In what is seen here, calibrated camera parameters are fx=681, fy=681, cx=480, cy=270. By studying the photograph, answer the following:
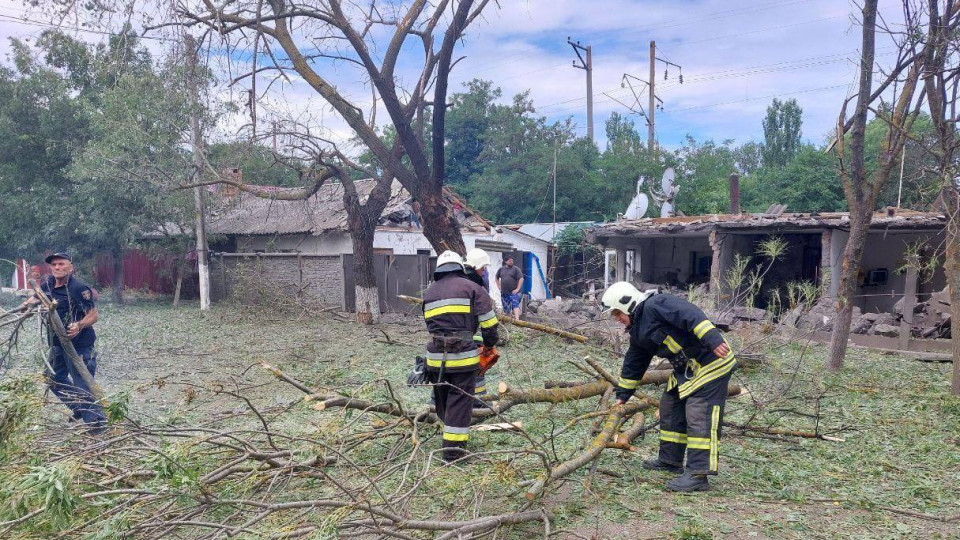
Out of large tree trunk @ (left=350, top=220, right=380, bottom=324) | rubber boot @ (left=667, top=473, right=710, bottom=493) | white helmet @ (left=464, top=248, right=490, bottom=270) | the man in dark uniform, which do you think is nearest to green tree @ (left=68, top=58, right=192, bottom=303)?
large tree trunk @ (left=350, top=220, right=380, bottom=324)

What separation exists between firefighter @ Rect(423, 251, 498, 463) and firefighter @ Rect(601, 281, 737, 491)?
1024 millimetres

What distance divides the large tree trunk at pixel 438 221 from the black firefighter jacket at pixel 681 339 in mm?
6919

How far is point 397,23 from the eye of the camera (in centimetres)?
1143

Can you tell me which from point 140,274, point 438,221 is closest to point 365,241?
point 438,221

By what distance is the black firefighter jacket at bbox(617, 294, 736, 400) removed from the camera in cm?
418

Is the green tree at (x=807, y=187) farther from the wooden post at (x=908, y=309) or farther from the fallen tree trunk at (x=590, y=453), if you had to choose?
Answer: the fallen tree trunk at (x=590, y=453)

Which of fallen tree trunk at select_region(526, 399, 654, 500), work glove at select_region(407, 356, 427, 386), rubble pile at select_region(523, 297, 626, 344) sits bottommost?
rubble pile at select_region(523, 297, 626, 344)

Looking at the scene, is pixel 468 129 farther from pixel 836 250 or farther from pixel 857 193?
pixel 857 193

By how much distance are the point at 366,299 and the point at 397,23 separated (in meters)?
5.56

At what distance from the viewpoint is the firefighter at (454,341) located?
15.1 ft

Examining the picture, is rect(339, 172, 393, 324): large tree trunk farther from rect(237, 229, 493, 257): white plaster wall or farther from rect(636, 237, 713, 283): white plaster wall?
rect(636, 237, 713, 283): white plaster wall

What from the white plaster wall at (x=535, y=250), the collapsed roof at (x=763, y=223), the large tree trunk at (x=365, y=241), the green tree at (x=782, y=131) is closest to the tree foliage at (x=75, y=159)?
the large tree trunk at (x=365, y=241)

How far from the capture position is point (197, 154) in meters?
14.7

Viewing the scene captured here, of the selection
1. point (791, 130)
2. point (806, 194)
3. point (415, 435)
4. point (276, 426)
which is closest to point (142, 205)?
point (276, 426)
